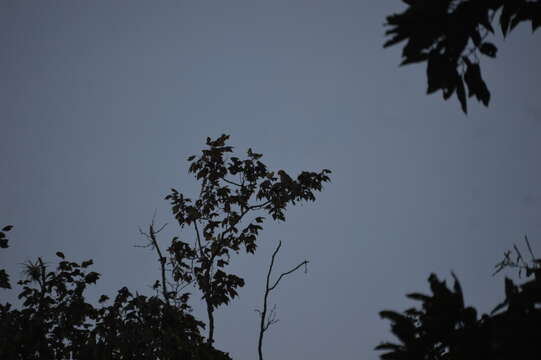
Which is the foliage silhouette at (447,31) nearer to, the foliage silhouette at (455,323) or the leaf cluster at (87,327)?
the foliage silhouette at (455,323)

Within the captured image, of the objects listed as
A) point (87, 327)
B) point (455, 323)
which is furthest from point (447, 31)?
point (87, 327)

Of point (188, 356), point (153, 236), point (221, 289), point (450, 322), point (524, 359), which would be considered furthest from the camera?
point (153, 236)

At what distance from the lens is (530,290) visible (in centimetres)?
177

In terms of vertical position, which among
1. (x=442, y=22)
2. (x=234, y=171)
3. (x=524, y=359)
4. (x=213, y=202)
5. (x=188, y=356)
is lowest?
(x=524, y=359)

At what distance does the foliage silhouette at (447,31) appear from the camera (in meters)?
1.72

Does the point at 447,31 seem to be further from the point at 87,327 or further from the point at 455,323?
the point at 87,327

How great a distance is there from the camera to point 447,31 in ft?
5.73

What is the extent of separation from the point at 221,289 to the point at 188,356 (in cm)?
166

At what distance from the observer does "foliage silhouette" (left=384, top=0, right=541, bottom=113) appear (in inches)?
67.6

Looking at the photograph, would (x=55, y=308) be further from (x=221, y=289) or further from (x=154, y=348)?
(x=221, y=289)

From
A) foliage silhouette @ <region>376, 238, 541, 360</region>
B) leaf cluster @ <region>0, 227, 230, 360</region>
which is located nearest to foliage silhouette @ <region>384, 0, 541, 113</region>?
foliage silhouette @ <region>376, 238, 541, 360</region>

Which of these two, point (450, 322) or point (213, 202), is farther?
point (213, 202)

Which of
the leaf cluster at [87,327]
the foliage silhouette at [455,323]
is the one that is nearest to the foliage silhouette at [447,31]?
the foliage silhouette at [455,323]

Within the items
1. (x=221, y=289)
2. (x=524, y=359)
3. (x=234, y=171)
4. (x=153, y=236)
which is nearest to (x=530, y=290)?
(x=524, y=359)
